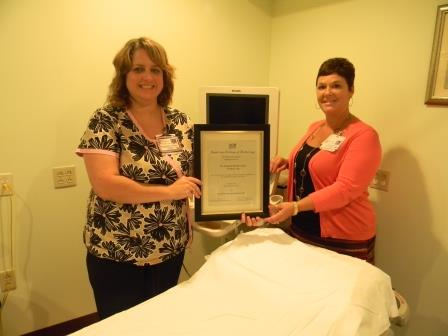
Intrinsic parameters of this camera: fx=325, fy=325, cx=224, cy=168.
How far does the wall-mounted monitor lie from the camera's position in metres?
1.62

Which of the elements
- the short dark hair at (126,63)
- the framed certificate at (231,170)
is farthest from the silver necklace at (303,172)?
the short dark hair at (126,63)

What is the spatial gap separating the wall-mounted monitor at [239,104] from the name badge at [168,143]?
454 millimetres

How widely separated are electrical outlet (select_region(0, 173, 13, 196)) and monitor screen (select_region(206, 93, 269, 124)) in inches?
38.4

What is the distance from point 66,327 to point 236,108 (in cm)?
153

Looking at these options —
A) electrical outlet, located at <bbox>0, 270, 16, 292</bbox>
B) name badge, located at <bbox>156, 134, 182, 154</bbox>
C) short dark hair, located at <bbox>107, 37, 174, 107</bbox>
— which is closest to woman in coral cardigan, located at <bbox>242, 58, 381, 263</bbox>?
name badge, located at <bbox>156, 134, 182, 154</bbox>

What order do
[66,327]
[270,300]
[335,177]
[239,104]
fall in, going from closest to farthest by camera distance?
[270,300]
[335,177]
[239,104]
[66,327]

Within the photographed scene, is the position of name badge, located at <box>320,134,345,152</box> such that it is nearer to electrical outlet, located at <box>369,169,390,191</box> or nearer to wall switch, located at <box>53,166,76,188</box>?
electrical outlet, located at <box>369,169,390,191</box>

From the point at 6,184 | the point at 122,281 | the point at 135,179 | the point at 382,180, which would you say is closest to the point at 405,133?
the point at 382,180

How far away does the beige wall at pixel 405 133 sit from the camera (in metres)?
1.46

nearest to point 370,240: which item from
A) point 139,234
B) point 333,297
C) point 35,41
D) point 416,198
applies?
point 416,198

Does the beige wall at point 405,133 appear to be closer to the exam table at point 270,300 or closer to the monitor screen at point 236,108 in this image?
the monitor screen at point 236,108

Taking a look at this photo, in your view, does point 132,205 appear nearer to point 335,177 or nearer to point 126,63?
point 126,63

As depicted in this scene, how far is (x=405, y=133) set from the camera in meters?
1.55

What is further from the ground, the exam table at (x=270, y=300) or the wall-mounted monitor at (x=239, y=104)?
the wall-mounted monitor at (x=239, y=104)
